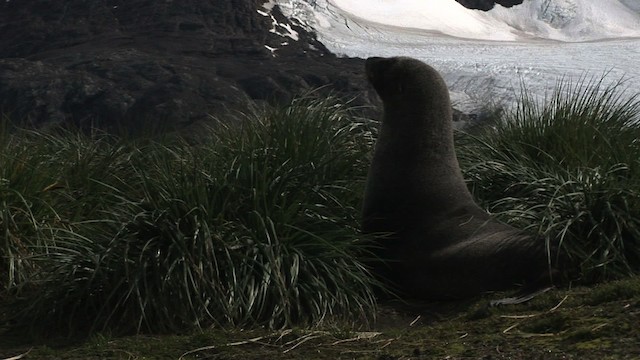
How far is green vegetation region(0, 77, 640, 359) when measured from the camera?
586 centimetres

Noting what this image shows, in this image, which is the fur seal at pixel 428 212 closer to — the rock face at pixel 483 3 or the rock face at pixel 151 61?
the rock face at pixel 151 61

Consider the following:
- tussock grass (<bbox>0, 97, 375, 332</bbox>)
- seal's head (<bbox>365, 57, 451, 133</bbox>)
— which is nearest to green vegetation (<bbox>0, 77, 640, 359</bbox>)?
tussock grass (<bbox>0, 97, 375, 332</bbox>)

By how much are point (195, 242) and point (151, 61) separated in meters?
9.55

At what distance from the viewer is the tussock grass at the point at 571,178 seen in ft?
22.7

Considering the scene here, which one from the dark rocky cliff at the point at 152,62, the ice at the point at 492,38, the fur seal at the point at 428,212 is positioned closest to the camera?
the fur seal at the point at 428,212

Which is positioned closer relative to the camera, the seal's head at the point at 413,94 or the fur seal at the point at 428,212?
Result: the fur seal at the point at 428,212

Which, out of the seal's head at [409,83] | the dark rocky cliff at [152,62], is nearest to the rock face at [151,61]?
the dark rocky cliff at [152,62]

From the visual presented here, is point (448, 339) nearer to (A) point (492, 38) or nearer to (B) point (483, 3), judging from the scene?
(A) point (492, 38)

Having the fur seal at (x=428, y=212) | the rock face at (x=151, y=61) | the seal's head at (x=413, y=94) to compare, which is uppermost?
the seal's head at (x=413, y=94)

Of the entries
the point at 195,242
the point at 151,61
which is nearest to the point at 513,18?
the point at 151,61

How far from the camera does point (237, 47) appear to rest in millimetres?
18016

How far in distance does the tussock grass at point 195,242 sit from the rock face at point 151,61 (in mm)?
3484

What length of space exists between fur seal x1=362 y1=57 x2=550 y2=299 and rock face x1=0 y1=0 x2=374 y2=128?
12.9 ft

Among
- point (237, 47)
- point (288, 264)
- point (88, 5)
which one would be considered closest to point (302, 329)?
point (288, 264)
